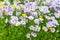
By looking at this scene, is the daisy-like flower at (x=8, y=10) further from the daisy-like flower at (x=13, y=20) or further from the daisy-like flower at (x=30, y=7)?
the daisy-like flower at (x=30, y=7)

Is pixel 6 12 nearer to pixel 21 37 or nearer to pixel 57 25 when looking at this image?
pixel 21 37

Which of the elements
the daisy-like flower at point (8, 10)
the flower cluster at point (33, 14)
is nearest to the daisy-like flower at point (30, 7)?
the flower cluster at point (33, 14)

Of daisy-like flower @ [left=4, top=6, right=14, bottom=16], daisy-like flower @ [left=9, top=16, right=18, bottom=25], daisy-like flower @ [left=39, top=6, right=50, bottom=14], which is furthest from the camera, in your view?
daisy-like flower @ [left=39, top=6, right=50, bottom=14]

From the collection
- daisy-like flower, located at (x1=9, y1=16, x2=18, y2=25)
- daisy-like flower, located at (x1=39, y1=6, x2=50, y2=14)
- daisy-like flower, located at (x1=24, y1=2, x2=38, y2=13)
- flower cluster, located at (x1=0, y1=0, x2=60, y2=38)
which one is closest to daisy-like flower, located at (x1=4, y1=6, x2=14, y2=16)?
flower cluster, located at (x1=0, y1=0, x2=60, y2=38)

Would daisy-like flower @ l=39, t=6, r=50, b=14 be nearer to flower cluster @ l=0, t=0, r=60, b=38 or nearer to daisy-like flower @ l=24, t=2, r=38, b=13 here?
flower cluster @ l=0, t=0, r=60, b=38

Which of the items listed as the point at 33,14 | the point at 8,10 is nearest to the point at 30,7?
the point at 33,14

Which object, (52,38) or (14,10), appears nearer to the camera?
(52,38)

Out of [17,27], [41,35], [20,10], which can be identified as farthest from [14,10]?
[41,35]

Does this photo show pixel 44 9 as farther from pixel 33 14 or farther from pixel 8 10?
pixel 8 10
